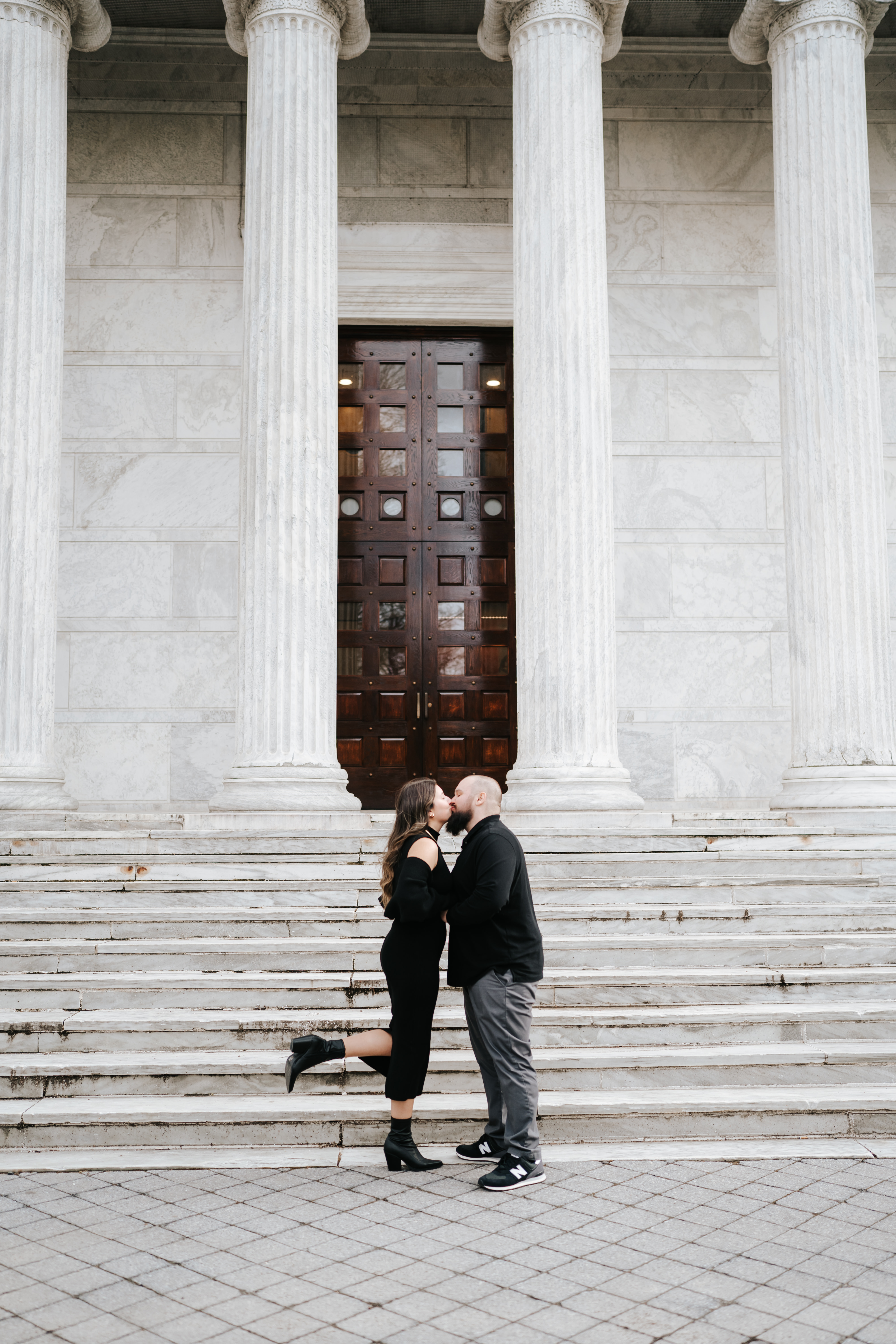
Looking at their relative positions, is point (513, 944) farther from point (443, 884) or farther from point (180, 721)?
point (180, 721)

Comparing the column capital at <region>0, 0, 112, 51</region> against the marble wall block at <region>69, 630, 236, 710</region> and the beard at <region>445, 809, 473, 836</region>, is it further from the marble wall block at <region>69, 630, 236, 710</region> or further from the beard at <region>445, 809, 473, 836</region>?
the beard at <region>445, 809, 473, 836</region>

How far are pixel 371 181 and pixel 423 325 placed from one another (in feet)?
6.08

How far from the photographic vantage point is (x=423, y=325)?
49.0ft

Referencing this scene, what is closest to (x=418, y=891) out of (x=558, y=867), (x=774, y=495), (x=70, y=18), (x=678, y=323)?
(x=558, y=867)

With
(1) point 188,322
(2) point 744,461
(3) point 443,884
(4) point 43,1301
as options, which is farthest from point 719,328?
(4) point 43,1301

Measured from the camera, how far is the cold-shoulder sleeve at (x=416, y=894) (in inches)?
225

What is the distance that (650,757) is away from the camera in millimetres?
14086

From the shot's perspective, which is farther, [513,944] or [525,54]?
[525,54]

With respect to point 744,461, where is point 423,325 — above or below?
above

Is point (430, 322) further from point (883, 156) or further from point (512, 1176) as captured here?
point (512, 1176)

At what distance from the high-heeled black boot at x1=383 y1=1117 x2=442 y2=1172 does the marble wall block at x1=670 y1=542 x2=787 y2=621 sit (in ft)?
31.2

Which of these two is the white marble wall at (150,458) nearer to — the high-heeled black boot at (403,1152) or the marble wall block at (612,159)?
the marble wall block at (612,159)

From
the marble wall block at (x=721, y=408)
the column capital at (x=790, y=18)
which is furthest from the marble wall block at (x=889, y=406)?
the column capital at (x=790, y=18)

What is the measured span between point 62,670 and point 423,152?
25.5ft
